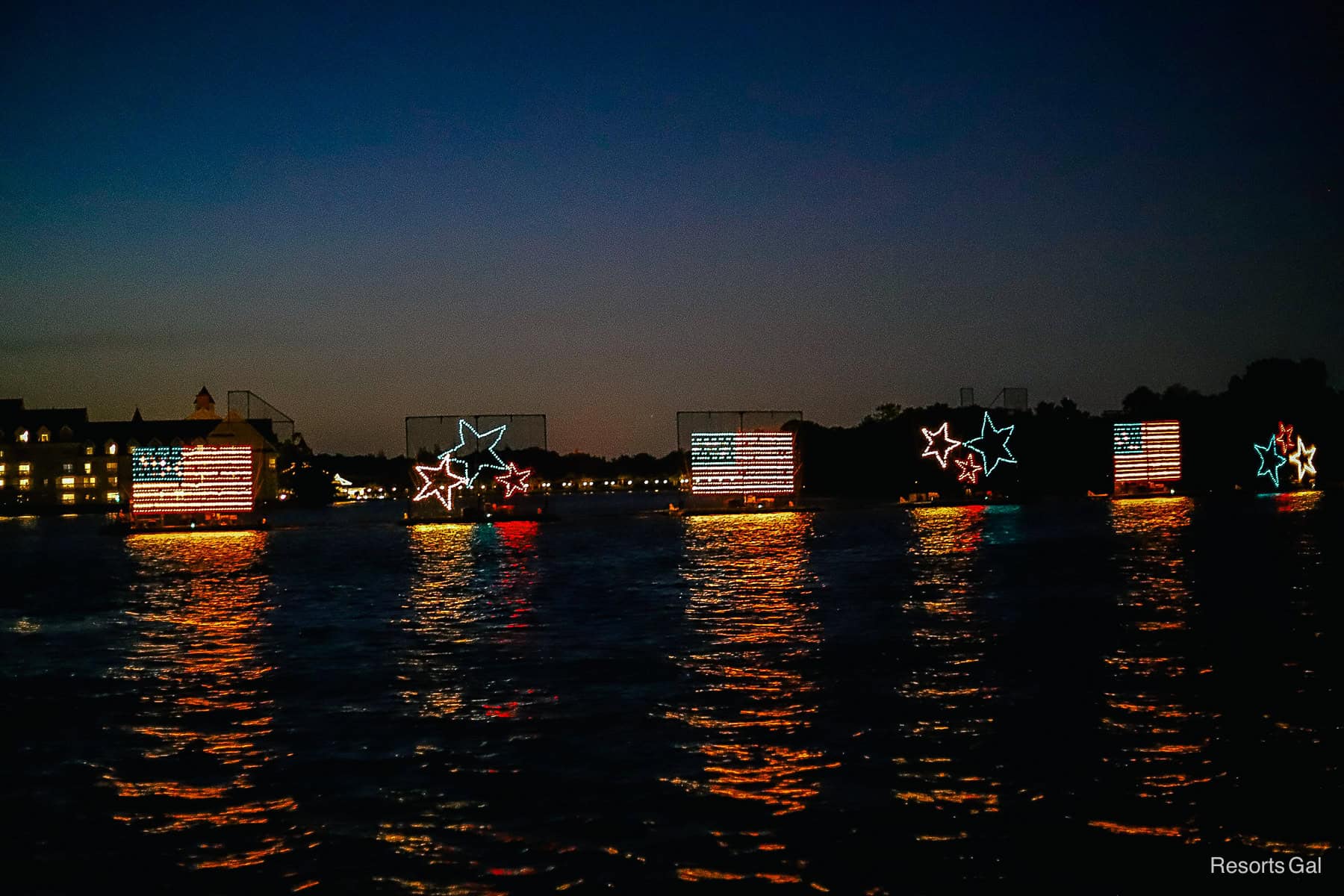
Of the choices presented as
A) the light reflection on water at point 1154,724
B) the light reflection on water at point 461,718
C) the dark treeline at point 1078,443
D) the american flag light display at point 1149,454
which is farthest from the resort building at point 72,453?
the light reflection on water at point 1154,724

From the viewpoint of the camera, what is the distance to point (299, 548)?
5056 cm

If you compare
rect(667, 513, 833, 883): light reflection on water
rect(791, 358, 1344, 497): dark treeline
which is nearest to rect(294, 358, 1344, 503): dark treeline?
rect(791, 358, 1344, 497): dark treeline

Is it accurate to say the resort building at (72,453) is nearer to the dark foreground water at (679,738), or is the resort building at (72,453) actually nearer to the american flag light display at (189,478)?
the american flag light display at (189,478)

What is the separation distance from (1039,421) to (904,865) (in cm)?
15412

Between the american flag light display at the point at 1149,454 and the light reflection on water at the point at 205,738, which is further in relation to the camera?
the american flag light display at the point at 1149,454

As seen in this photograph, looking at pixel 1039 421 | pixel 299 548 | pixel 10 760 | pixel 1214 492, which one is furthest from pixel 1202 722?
pixel 1039 421

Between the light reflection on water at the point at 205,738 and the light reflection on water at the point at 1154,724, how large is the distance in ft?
20.0

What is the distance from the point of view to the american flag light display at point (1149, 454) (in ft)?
316

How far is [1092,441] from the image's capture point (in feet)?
430

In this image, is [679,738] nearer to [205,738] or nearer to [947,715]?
[947,715]

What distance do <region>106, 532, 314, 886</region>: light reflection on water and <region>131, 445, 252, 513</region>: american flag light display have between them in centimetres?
4861

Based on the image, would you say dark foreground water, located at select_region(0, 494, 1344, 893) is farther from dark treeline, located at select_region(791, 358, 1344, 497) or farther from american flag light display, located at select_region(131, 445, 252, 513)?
dark treeline, located at select_region(791, 358, 1344, 497)

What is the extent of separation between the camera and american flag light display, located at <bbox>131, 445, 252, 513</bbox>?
234 ft

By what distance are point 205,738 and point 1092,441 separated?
5149 inches
